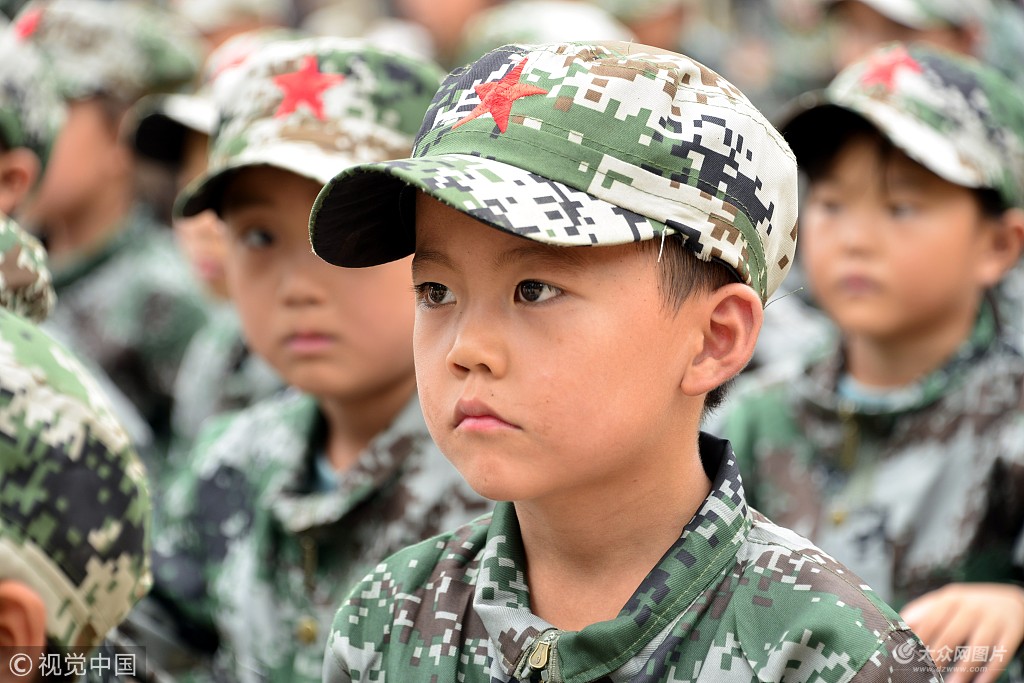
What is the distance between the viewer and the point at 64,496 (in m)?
1.67

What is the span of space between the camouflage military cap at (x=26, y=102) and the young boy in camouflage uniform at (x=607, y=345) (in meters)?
2.09

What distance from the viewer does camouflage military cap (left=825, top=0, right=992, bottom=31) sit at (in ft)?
16.5

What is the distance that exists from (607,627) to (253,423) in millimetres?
1519

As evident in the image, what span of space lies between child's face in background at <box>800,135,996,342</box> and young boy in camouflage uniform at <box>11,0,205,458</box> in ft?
7.77

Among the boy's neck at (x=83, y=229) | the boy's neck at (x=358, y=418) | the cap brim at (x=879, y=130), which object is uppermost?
the cap brim at (x=879, y=130)

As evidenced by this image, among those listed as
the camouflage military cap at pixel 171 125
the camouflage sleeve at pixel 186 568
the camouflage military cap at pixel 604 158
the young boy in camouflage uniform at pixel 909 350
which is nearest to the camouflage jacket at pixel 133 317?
the camouflage military cap at pixel 171 125

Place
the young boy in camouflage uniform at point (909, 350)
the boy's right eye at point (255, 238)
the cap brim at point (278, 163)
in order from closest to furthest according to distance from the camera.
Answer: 1. the cap brim at point (278, 163)
2. the boy's right eye at point (255, 238)
3. the young boy in camouflage uniform at point (909, 350)

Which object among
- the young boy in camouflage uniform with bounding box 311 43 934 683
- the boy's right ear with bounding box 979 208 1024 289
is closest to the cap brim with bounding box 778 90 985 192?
the boy's right ear with bounding box 979 208 1024 289

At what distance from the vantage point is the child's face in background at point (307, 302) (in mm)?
2562

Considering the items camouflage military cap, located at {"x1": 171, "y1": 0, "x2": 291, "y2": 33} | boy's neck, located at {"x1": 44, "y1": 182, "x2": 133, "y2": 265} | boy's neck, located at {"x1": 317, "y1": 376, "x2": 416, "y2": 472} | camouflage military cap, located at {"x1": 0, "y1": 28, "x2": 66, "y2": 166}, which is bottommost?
boy's neck, located at {"x1": 44, "y1": 182, "x2": 133, "y2": 265}

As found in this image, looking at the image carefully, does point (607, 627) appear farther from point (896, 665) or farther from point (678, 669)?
point (896, 665)

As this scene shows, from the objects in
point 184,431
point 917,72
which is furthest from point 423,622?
point 184,431

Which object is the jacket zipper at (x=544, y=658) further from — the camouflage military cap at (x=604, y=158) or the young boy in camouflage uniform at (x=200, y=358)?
the young boy in camouflage uniform at (x=200, y=358)

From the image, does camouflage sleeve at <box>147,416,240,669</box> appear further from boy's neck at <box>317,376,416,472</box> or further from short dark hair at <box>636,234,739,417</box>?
short dark hair at <box>636,234,739,417</box>
